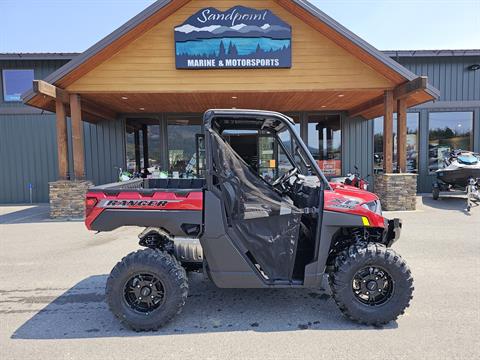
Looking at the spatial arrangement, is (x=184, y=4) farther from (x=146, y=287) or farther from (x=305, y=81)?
(x=146, y=287)

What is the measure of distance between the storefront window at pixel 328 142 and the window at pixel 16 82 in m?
11.4

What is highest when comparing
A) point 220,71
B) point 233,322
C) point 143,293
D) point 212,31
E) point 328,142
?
point 212,31

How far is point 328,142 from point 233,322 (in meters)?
10.7

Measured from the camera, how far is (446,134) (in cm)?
1278

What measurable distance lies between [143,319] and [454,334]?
9.58ft

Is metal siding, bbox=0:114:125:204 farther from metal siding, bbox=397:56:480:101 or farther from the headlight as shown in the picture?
metal siding, bbox=397:56:480:101

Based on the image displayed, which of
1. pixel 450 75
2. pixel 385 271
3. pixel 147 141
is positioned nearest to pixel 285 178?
pixel 385 271

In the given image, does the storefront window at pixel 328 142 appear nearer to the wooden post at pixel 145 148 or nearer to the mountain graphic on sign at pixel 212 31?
the mountain graphic on sign at pixel 212 31

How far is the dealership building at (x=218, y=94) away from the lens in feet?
27.8

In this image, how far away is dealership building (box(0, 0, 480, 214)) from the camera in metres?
8.47

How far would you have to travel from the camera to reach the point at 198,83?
8625 mm

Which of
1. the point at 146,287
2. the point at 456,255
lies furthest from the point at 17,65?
the point at 456,255

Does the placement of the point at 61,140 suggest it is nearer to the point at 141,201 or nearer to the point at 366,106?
the point at 141,201

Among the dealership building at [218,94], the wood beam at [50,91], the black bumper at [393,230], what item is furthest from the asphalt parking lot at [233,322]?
the dealership building at [218,94]
